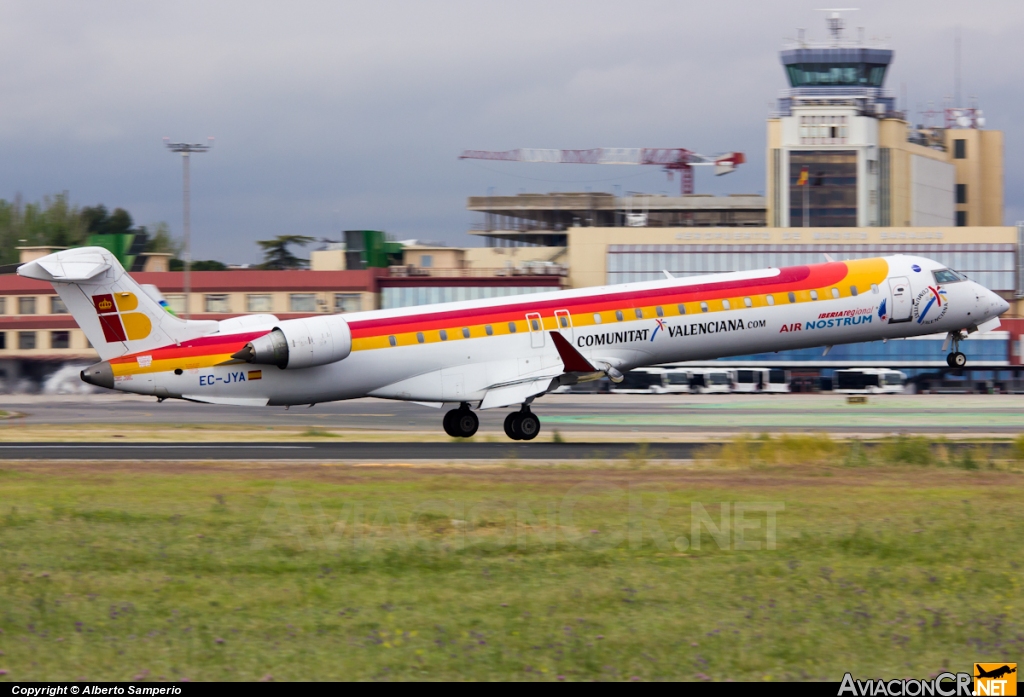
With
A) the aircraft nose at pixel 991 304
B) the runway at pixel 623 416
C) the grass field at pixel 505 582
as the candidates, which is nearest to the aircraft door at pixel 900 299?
the aircraft nose at pixel 991 304

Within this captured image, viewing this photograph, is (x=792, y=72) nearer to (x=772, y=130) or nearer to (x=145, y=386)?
(x=772, y=130)

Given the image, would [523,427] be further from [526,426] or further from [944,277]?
[944,277]

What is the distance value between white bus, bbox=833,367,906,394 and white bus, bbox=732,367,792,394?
3899mm

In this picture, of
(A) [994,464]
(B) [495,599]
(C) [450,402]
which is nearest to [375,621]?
(B) [495,599]

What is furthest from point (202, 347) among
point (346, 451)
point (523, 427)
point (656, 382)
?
point (656, 382)

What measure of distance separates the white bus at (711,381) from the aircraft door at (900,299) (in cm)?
3971

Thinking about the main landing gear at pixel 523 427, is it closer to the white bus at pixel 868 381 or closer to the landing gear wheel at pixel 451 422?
the landing gear wheel at pixel 451 422

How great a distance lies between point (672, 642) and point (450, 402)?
21474 millimetres

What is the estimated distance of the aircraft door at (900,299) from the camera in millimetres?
33312

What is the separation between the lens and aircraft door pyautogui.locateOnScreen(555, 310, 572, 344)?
31.7 metres

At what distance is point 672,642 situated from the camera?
10.6 metres

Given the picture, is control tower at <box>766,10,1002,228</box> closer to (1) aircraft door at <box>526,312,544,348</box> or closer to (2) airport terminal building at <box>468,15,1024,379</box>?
(2) airport terminal building at <box>468,15,1024,379</box>

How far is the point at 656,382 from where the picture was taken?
2943 inches

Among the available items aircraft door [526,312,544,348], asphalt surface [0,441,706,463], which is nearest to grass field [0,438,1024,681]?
asphalt surface [0,441,706,463]
